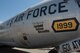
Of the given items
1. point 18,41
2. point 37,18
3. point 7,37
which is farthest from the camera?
point 7,37

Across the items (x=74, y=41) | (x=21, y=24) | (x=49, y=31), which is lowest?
(x=74, y=41)

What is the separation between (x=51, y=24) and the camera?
5.54 metres

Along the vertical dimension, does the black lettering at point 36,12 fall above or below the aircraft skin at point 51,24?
above

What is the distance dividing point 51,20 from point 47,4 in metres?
0.72

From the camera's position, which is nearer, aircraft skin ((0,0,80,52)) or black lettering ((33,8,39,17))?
aircraft skin ((0,0,80,52))

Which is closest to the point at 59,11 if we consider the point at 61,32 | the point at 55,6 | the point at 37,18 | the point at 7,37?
the point at 55,6

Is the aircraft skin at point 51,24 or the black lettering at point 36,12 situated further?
the black lettering at point 36,12

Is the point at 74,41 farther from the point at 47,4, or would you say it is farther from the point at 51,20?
the point at 47,4

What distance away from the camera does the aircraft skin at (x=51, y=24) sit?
201 inches

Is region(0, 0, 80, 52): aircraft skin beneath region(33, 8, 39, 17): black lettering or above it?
beneath

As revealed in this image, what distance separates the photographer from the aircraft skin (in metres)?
5.11

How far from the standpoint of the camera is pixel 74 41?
496cm

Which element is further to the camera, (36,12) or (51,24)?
(36,12)

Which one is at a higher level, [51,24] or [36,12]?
[36,12]
